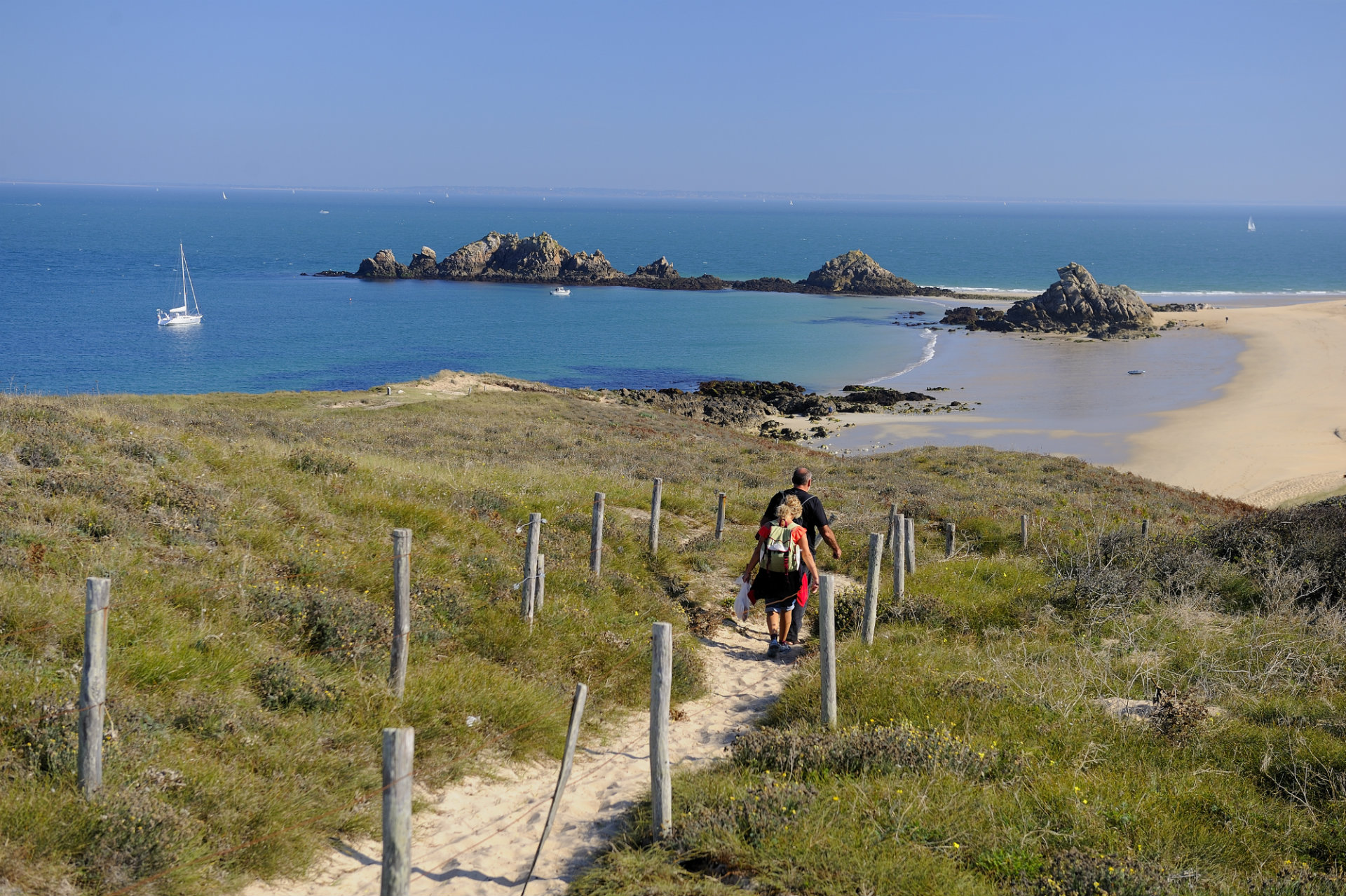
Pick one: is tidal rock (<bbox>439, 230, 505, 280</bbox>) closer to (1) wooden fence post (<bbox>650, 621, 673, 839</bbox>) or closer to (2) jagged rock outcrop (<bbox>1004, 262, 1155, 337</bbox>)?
(2) jagged rock outcrop (<bbox>1004, 262, 1155, 337</bbox>)

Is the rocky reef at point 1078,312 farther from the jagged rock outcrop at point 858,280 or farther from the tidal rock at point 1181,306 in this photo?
the jagged rock outcrop at point 858,280

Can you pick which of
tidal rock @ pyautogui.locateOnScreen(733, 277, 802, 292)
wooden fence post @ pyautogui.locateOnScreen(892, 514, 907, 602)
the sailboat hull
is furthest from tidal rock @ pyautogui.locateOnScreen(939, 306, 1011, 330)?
wooden fence post @ pyautogui.locateOnScreen(892, 514, 907, 602)

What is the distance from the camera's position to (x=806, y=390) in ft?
174

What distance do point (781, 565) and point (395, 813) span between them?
6.02 metres

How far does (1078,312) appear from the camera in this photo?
75.7m

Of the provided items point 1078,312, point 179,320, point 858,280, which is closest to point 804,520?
point 1078,312

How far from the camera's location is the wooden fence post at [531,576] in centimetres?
881

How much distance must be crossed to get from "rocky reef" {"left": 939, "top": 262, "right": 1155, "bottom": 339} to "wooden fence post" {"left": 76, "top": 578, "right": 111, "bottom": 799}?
78.2 metres

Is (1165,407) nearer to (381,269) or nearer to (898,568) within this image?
(898,568)

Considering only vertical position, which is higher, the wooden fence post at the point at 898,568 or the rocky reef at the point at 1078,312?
the rocky reef at the point at 1078,312

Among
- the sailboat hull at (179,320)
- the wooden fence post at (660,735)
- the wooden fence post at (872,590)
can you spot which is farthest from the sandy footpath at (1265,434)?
the sailboat hull at (179,320)

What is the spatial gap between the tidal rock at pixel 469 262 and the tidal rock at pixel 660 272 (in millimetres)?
20076

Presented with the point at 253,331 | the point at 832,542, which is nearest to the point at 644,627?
the point at 832,542

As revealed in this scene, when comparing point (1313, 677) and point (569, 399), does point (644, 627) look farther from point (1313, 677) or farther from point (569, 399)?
point (569, 399)
